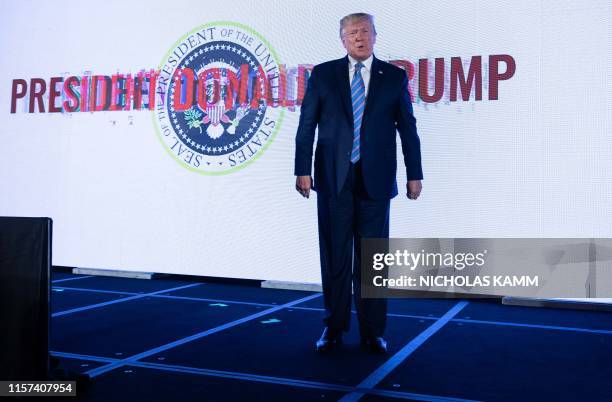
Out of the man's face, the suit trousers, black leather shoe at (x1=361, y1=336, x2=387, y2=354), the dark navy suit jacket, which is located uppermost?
the man's face

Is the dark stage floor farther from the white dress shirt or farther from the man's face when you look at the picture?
the man's face

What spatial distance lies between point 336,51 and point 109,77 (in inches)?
72.4

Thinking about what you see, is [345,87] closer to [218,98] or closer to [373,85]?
[373,85]

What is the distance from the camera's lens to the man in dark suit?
8.25ft

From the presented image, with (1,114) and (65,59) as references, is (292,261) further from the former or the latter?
(1,114)

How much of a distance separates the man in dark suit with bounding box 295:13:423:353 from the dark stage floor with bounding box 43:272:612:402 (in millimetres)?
206

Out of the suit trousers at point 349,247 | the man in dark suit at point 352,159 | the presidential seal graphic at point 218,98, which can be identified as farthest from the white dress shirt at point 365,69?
the presidential seal graphic at point 218,98

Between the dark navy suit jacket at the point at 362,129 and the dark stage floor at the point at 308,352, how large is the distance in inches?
27.7

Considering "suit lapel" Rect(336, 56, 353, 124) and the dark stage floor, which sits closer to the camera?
the dark stage floor

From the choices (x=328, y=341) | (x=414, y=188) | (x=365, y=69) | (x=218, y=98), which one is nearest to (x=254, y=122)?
(x=218, y=98)

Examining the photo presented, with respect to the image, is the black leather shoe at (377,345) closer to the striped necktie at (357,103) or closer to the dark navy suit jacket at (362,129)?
the dark navy suit jacket at (362,129)

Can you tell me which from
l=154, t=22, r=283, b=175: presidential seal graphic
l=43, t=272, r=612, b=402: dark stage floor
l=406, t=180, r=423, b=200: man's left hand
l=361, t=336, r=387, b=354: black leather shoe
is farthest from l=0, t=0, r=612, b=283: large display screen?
l=361, t=336, r=387, b=354: black leather shoe

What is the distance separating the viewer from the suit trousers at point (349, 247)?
2.51 metres

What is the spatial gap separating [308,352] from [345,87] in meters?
1.10
